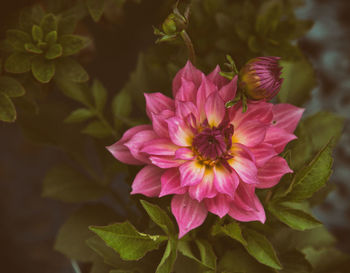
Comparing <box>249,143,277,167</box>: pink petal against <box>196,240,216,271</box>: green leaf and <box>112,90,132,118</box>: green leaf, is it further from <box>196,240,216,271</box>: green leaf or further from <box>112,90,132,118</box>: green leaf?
<box>112,90,132,118</box>: green leaf

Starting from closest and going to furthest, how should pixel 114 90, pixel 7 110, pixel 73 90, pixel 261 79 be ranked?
pixel 261 79, pixel 7 110, pixel 73 90, pixel 114 90

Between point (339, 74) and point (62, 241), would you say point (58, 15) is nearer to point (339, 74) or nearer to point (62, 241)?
point (62, 241)

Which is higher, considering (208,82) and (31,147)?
(208,82)

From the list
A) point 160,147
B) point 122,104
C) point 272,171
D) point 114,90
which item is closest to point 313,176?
point 272,171

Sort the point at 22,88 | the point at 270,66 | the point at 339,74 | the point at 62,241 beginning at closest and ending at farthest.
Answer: the point at 270,66 < the point at 22,88 < the point at 62,241 < the point at 339,74

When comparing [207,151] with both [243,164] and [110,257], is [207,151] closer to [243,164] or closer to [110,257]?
[243,164]

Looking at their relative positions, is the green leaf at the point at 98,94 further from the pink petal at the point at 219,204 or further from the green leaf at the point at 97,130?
the pink petal at the point at 219,204

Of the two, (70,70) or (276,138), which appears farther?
(70,70)

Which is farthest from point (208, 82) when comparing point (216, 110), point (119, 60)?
point (119, 60)
